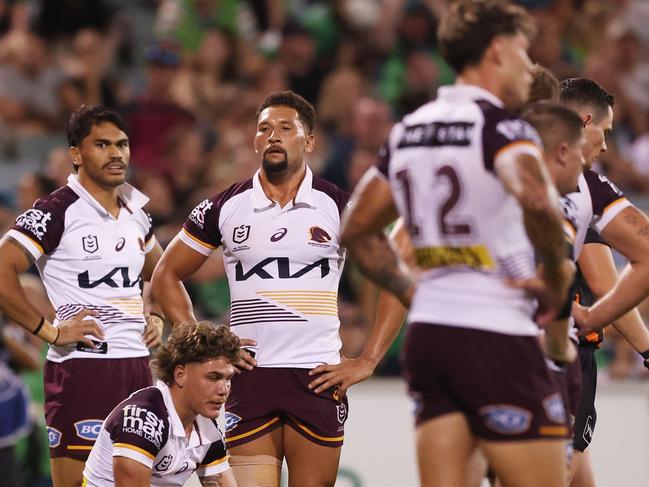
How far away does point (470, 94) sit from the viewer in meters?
4.42

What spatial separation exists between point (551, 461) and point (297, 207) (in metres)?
2.39

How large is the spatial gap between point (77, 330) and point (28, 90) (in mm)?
7068

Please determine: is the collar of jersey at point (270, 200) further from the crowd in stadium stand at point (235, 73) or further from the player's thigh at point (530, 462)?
the crowd in stadium stand at point (235, 73)

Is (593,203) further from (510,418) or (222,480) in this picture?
(222,480)

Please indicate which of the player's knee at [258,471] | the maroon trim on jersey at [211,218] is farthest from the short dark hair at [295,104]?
the player's knee at [258,471]

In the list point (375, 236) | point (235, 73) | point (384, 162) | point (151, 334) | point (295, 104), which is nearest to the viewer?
point (384, 162)

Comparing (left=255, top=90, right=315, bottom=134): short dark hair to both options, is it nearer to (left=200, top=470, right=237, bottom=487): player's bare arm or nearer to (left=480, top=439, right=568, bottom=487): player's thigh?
(left=200, top=470, right=237, bottom=487): player's bare arm

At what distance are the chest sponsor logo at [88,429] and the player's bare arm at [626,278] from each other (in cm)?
250

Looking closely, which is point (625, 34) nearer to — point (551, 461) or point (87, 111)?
point (87, 111)

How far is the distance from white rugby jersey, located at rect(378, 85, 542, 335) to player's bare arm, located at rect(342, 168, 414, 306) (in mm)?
170

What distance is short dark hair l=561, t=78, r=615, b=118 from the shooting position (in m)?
6.00

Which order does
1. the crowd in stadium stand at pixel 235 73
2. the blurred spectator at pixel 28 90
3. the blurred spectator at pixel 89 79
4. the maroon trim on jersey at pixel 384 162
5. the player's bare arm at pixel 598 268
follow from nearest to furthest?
A: the maroon trim on jersey at pixel 384 162 → the player's bare arm at pixel 598 268 → the crowd in stadium stand at pixel 235 73 → the blurred spectator at pixel 89 79 → the blurred spectator at pixel 28 90

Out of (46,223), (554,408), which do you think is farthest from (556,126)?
(46,223)

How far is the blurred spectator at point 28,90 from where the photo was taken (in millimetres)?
12961
